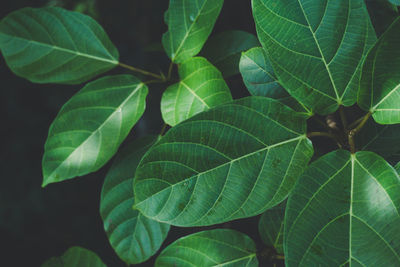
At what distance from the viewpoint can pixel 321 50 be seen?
475 millimetres

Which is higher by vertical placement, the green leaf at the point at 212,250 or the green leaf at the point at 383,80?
the green leaf at the point at 383,80

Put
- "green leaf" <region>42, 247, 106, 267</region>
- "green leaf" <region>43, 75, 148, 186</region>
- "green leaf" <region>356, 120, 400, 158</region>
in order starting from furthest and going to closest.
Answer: "green leaf" <region>42, 247, 106, 267</region>, "green leaf" <region>43, 75, 148, 186</region>, "green leaf" <region>356, 120, 400, 158</region>

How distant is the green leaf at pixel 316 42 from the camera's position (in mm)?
463

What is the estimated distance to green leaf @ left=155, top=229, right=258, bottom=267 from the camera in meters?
0.65

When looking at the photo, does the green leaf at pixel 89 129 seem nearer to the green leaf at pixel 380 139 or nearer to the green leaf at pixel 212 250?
A: the green leaf at pixel 212 250

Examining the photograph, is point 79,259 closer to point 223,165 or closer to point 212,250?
point 212,250

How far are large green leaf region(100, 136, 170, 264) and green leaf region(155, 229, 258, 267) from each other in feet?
0.14

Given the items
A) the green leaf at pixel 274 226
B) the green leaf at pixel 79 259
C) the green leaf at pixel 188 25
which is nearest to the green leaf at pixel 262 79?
the green leaf at pixel 188 25

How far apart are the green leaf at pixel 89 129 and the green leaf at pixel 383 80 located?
0.42 meters

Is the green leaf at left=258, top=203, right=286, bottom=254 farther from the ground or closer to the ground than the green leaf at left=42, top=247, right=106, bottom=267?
farther from the ground

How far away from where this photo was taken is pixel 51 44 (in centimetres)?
71

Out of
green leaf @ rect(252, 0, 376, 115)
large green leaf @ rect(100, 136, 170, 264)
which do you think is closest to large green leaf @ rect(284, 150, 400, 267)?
green leaf @ rect(252, 0, 376, 115)

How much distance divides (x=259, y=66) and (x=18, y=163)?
1318 mm

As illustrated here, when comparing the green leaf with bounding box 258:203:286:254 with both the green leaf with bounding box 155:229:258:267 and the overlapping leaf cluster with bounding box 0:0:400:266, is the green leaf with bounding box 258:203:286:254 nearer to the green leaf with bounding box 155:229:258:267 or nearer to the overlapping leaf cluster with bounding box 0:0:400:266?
the green leaf with bounding box 155:229:258:267
